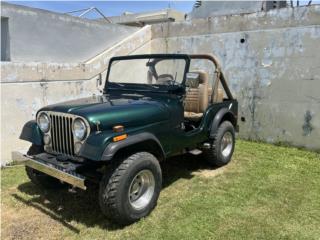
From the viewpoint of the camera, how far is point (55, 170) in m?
3.47

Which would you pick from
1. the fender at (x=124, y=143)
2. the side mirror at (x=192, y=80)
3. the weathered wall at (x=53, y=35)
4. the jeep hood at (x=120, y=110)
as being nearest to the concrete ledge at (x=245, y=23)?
the weathered wall at (x=53, y=35)

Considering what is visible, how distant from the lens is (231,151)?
583 cm

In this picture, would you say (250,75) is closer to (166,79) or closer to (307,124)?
(307,124)

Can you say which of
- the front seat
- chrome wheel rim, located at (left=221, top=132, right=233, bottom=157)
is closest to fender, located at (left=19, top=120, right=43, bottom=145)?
the front seat

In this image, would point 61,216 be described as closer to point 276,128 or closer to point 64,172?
point 64,172

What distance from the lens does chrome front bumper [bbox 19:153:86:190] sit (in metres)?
3.27

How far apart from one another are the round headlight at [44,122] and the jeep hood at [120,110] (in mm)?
87

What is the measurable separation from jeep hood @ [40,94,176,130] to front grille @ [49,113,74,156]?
9cm

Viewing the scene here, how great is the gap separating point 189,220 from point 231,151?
7.75ft

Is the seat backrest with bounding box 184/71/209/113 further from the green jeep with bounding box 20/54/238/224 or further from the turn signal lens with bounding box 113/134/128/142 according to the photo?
the turn signal lens with bounding box 113/134/128/142

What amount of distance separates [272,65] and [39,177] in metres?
4.93

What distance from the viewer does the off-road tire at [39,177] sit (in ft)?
14.0

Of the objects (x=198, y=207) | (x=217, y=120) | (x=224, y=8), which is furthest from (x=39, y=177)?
(x=224, y=8)

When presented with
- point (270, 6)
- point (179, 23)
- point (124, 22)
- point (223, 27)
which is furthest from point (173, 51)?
point (124, 22)
